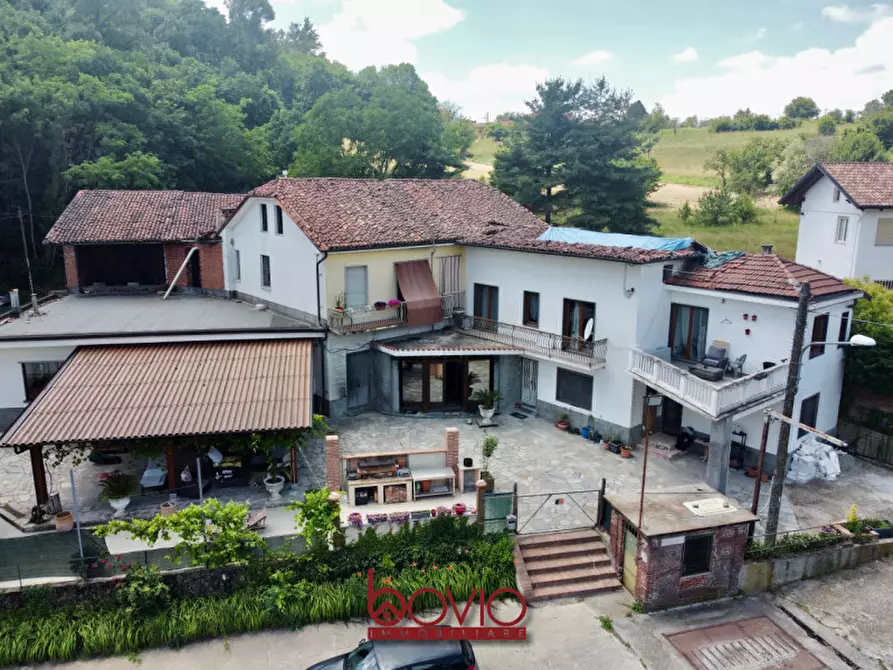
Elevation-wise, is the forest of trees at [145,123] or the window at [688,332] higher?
the forest of trees at [145,123]

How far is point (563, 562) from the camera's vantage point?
55.8 feet

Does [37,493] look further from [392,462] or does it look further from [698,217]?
[698,217]

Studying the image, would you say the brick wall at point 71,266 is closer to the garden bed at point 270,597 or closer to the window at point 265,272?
the window at point 265,272

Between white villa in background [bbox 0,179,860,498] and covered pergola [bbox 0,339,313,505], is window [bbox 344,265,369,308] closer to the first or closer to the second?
white villa in background [bbox 0,179,860,498]

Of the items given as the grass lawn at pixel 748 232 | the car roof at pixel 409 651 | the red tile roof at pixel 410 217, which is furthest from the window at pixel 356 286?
the grass lawn at pixel 748 232

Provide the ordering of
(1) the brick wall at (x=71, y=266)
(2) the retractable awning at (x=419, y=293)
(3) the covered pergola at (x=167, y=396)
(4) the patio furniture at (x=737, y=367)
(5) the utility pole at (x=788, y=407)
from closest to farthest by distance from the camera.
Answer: (5) the utility pole at (x=788, y=407)
(3) the covered pergola at (x=167, y=396)
(4) the patio furniture at (x=737, y=367)
(2) the retractable awning at (x=419, y=293)
(1) the brick wall at (x=71, y=266)

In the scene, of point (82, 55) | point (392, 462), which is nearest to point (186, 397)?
point (392, 462)

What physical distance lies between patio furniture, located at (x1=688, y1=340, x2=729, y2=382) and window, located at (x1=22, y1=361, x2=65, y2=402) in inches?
880

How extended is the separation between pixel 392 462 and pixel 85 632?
856 centimetres

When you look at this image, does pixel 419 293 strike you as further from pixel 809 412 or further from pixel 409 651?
pixel 409 651

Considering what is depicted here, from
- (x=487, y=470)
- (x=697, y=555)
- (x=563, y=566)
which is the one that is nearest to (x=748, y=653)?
(x=697, y=555)

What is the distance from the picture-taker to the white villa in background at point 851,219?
31.6m

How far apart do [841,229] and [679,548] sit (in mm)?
24282

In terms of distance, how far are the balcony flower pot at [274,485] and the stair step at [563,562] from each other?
7515 mm
